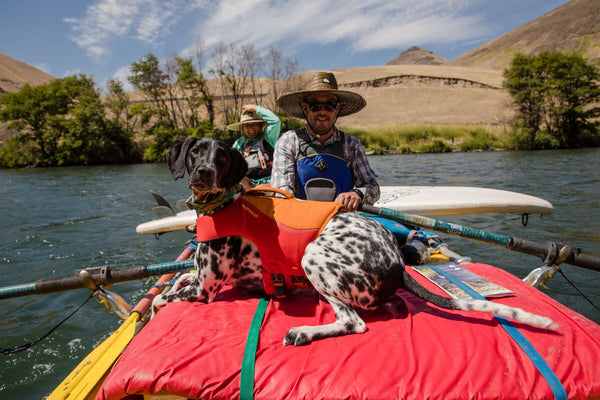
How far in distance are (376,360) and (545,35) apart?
497 feet

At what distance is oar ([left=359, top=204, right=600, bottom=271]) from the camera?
2.49m

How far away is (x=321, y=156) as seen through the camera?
3.31 metres

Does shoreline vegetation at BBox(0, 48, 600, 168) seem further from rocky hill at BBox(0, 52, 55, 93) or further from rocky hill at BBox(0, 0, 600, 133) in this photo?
rocky hill at BBox(0, 52, 55, 93)

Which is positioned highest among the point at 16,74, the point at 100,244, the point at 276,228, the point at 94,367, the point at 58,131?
the point at 16,74

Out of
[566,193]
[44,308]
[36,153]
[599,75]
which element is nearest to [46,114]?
[36,153]

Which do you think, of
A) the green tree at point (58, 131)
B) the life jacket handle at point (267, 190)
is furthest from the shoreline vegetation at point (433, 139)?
the life jacket handle at point (267, 190)

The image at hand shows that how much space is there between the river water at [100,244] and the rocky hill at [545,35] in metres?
99.0

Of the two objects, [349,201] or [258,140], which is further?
[258,140]

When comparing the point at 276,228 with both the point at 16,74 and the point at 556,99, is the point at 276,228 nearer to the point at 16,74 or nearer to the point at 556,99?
the point at 556,99

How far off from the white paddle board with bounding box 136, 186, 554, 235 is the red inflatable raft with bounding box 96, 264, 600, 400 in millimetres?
2698

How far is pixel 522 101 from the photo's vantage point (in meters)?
26.8

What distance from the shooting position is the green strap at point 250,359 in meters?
1.57

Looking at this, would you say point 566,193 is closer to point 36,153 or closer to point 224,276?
point 224,276

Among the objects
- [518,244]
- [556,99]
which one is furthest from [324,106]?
[556,99]
